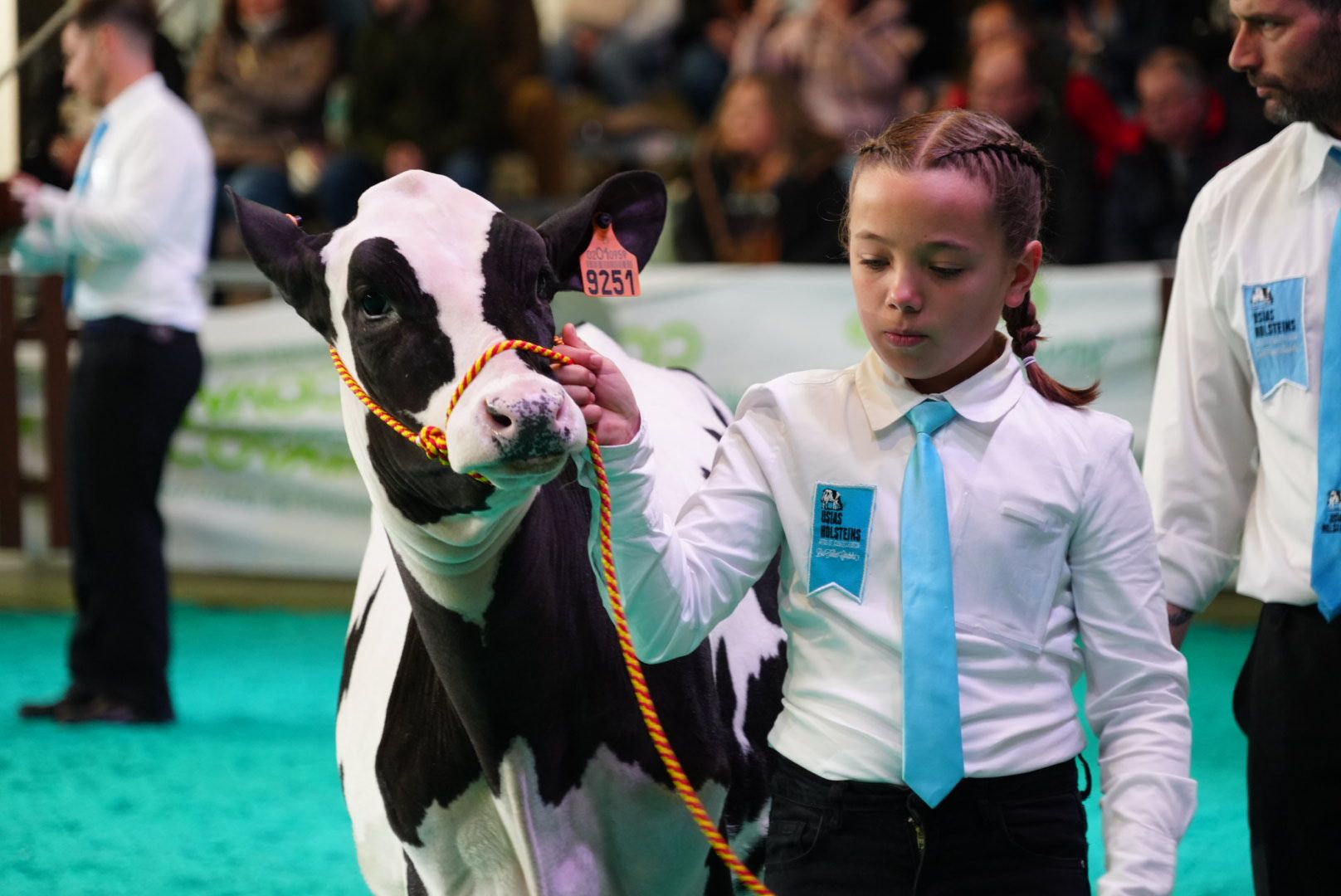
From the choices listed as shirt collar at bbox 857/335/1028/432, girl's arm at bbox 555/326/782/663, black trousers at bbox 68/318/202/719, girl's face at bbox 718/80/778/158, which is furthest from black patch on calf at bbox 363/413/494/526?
girl's face at bbox 718/80/778/158

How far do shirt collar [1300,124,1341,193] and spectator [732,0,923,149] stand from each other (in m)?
5.64

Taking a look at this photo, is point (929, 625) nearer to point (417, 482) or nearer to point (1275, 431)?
point (417, 482)

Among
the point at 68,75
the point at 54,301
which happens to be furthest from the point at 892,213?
the point at 54,301

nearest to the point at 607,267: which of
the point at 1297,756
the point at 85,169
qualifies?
the point at 1297,756

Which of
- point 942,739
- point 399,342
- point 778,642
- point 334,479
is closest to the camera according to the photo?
point 942,739

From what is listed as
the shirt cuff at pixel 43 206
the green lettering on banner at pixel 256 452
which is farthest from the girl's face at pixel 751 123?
the shirt cuff at pixel 43 206

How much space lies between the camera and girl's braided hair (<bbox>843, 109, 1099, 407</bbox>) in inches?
80.4

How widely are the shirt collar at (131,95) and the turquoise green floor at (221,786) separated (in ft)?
6.57

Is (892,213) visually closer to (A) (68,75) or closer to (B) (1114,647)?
(B) (1114,647)

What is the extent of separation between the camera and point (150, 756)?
5.22 meters

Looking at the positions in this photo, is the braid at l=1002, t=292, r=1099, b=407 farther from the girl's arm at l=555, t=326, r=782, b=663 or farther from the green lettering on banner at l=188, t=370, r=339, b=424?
the green lettering on banner at l=188, t=370, r=339, b=424

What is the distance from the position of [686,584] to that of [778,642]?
0.95 m

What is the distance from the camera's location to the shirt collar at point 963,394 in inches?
83.4

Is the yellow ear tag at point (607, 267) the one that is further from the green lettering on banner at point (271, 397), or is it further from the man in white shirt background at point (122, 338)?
the green lettering on banner at point (271, 397)
